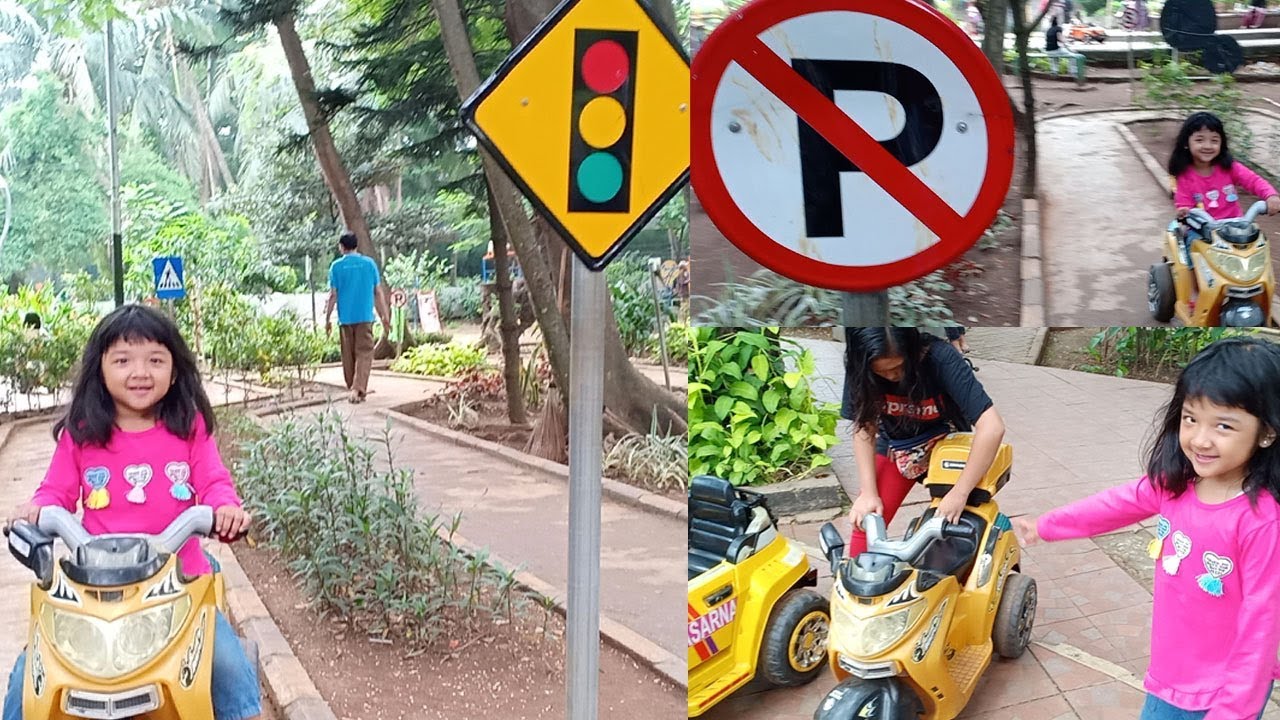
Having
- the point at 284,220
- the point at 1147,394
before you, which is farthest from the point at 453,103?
the point at 1147,394

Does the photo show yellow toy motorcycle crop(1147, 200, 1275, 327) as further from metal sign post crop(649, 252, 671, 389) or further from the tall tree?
the tall tree

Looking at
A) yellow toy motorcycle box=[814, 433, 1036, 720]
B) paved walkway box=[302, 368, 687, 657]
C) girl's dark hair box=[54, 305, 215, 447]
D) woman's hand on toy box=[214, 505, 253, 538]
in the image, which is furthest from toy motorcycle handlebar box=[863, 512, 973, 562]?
paved walkway box=[302, 368, 687, 657]

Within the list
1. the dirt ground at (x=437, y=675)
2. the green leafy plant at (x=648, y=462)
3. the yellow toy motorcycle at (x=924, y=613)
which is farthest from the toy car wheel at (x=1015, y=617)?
the green leafy plant at (x=648, y=462)

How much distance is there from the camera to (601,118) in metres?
1.64

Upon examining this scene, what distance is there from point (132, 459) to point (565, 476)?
1.37 metres

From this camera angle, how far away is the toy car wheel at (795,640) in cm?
166

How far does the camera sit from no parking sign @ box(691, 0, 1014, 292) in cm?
111

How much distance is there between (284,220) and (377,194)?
23 cm

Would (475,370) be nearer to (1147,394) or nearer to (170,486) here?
(170,486)

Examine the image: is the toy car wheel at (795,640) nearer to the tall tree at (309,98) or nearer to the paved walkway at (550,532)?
the paved walkway at (550,532)

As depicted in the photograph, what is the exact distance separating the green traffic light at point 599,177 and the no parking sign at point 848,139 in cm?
47

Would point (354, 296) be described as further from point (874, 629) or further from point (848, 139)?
point (848, 139)

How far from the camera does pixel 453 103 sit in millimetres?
2623

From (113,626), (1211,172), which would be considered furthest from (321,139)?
(1211,172)
